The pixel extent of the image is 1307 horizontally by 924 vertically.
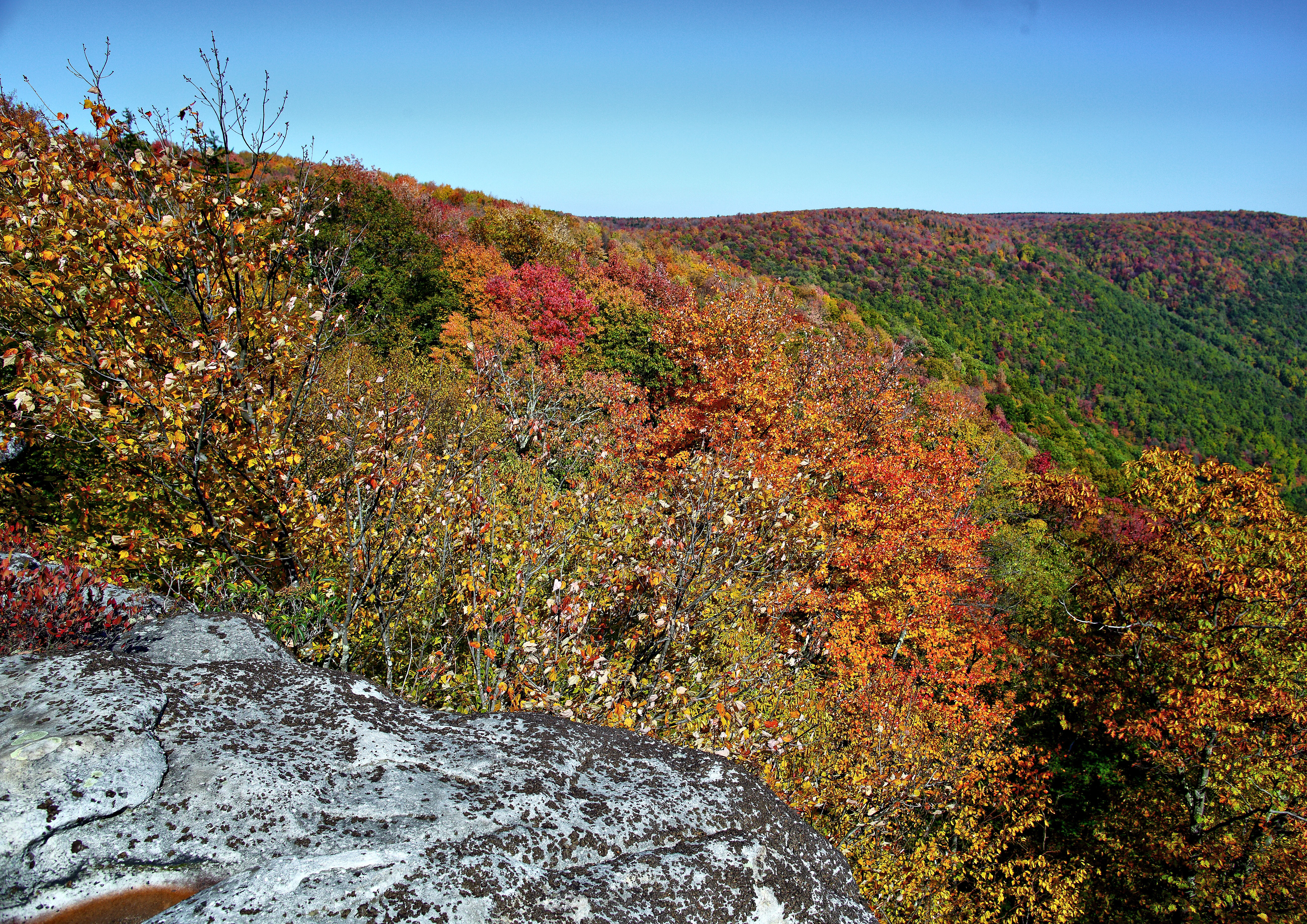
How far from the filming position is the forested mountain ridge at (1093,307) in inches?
3907

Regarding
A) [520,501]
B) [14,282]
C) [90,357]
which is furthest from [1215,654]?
[14,282]

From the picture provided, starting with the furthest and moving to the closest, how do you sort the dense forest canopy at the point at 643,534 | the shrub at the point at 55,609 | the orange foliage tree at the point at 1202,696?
1. the orange foliage tree at the point at 1202,696
2. the dense forest canopy at the point at 643,534
3. the shrub at the point at 55,609

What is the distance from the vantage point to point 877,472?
27.4 meters

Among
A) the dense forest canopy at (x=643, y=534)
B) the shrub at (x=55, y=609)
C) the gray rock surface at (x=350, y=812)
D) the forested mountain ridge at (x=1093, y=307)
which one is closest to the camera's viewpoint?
the gray rock surface at (x=350, y=812)

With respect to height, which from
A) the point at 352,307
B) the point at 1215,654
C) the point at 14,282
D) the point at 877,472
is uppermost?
the point at 352,307

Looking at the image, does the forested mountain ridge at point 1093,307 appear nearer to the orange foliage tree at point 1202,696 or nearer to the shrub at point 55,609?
the orange foliage tree at point 1202,696

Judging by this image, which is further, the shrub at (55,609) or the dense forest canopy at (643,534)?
the dense forest canopy at (643,534)

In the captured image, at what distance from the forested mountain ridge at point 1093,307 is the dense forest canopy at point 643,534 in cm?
5266

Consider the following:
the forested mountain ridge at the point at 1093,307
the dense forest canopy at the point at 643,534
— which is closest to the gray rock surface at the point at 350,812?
the dense forest canopy at the point at 643,534

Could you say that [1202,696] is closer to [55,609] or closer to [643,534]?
[643,534]

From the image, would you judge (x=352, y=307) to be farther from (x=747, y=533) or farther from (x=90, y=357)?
(x=747, y=533)

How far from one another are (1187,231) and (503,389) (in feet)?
682

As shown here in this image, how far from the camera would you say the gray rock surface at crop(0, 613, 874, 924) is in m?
2.86

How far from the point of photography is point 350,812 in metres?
3.32
